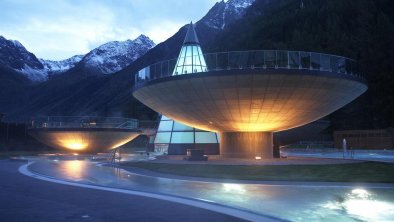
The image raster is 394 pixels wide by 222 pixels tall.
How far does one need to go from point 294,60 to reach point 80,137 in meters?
31.7

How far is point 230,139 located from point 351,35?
241ft

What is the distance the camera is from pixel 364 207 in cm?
1241

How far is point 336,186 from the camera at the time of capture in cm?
1803

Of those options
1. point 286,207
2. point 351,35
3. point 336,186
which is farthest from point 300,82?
point 351,35

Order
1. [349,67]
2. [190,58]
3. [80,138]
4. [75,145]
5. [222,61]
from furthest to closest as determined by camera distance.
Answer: [75,145]
[80,138]
[190,58]
[349,67]
[222,61]

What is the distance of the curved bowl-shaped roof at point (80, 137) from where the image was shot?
1989 inches

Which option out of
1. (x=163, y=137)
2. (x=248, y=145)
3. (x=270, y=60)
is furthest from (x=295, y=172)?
(x=163, y=137)

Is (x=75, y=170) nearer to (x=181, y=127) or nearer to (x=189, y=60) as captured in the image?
(x=189, y=60)

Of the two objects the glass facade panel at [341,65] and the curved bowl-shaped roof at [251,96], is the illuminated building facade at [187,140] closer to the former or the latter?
the curved bowl-shaped roof at [251,96]

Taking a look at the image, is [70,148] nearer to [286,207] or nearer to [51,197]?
[51,197]

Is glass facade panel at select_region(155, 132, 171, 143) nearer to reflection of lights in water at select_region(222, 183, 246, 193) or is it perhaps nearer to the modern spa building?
the modern spa building

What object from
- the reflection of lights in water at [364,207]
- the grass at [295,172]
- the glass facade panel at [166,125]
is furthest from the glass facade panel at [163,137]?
the reflection of lights in water at [364,207]

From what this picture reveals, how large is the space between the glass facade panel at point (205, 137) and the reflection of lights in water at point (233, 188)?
93.0ft

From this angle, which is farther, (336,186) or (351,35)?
(351,35)
